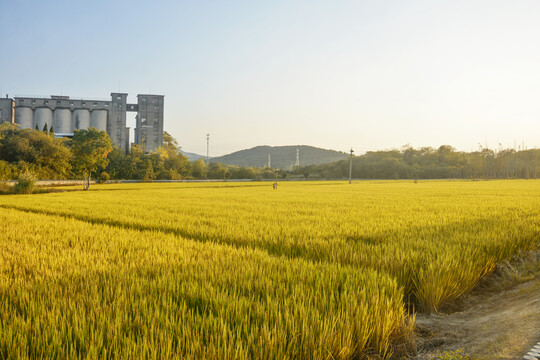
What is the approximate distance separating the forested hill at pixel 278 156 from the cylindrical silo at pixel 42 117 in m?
79.8

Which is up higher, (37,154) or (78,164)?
(37,154)

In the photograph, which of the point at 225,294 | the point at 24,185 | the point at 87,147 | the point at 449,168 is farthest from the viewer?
the point at 449,168

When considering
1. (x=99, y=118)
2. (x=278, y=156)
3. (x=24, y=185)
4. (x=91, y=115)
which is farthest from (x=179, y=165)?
(x=278, y=156)

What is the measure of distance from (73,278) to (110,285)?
0.56 metres

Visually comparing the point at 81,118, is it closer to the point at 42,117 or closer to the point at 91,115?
the point at 91,115

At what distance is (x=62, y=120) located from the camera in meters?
86.7

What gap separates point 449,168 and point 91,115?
102428mm

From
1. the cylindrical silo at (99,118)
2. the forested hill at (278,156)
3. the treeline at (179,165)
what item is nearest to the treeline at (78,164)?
the treeline at (179,165)

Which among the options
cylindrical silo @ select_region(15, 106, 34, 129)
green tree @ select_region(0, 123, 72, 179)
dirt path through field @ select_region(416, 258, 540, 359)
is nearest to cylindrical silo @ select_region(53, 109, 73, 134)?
cylindrical silo @ select_region(15, 106, 34, 129)

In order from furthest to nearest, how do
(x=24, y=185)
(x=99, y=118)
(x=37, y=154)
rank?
(x=99, y=118), (x=37, y=154), (x=24, y=185)

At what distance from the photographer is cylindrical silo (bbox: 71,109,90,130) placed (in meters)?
86.8

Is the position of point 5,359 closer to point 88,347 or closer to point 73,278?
point 88,347

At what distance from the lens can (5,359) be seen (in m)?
1.91

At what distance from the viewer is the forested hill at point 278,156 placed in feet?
537
